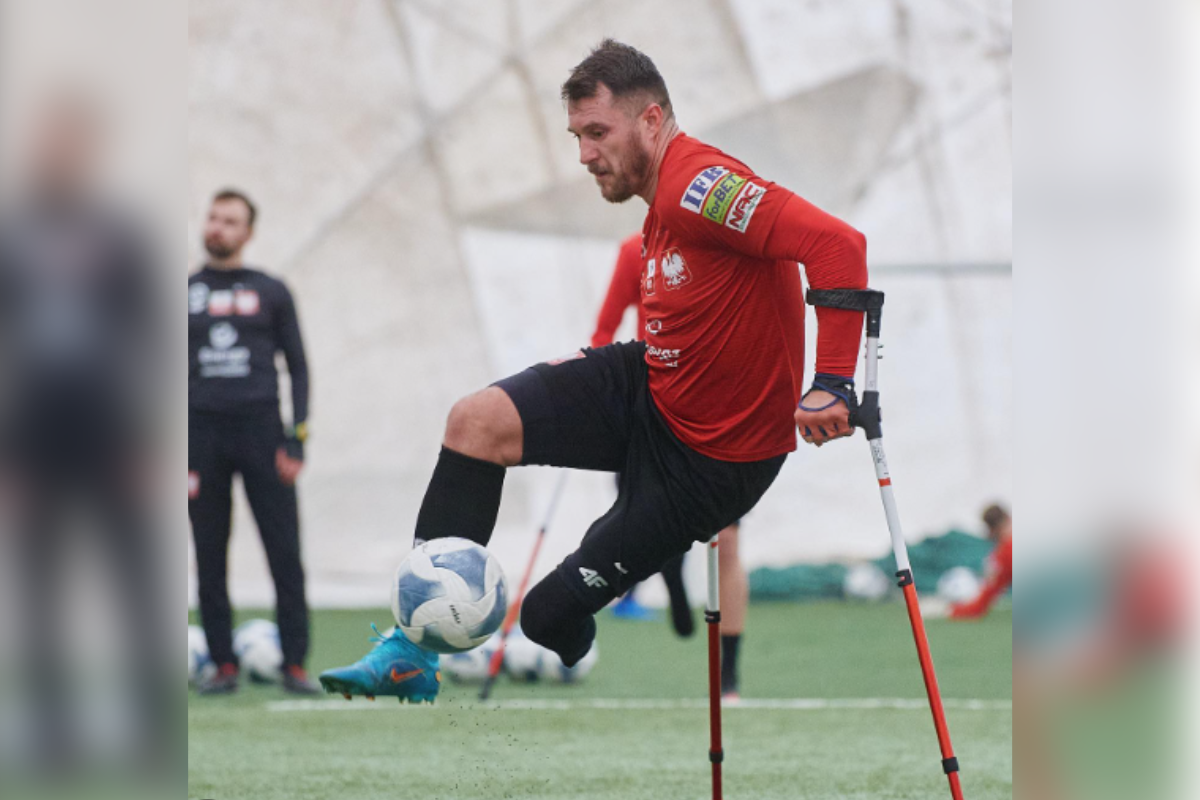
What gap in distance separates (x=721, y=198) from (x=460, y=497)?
1.16 meters

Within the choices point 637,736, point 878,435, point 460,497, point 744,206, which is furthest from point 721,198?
point 637,736

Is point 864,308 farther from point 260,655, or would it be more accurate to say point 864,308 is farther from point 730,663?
point 260,655

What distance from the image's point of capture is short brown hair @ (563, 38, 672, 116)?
4352 mm

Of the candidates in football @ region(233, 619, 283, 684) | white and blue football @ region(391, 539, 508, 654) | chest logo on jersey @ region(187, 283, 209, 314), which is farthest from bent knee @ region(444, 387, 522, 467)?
football @ region(233, 619, 283, 684)

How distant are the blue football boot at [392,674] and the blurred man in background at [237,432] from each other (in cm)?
398

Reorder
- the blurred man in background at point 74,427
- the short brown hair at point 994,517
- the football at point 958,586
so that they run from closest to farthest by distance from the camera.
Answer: the blurred man in background at point 74,427 → the short brown hair at point 994,517 → the football at point 958,586

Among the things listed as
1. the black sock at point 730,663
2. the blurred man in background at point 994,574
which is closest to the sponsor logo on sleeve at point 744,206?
the black sock at point 730,663

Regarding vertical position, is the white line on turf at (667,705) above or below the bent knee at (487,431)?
below

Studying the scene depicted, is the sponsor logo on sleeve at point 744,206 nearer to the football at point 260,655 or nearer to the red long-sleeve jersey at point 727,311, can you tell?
the red long-sleeve jersey at point 727,311

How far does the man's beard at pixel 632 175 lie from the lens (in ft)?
14.2

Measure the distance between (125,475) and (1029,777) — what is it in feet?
3.43

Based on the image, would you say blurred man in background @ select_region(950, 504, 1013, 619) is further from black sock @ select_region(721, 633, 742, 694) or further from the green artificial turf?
black sock @ select_region(721, 633, 742, 694)

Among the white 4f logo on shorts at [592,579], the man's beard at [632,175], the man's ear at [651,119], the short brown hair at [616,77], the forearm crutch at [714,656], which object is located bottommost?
the forearm crutch at [714,656]

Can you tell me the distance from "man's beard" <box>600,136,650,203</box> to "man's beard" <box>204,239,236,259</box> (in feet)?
13.7
